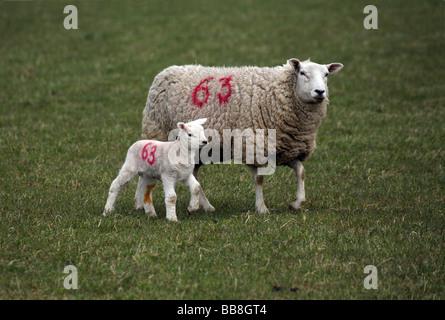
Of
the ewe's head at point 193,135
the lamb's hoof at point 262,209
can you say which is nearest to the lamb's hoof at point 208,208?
the lamb's hoof at point 262,209

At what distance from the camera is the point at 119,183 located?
777 centimetres

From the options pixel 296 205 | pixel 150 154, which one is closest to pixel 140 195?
pixel 150 154

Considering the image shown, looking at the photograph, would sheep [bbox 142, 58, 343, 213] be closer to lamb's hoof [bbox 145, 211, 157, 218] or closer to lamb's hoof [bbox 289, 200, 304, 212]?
lamb's hoof [bbox 289, 200, 304, 212]

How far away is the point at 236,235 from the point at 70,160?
4.63 metres

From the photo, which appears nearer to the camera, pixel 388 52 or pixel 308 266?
pixel 308 266

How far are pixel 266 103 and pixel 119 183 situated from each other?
7.07 feet

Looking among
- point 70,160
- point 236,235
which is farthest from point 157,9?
point 236,235

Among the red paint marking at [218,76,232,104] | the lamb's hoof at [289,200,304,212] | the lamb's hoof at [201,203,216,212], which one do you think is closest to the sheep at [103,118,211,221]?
the lamb's hoof at [201,203,216,212]

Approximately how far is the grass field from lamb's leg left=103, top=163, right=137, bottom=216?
157 mm

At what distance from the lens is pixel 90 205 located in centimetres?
836

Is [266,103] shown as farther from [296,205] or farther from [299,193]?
[296,205]
